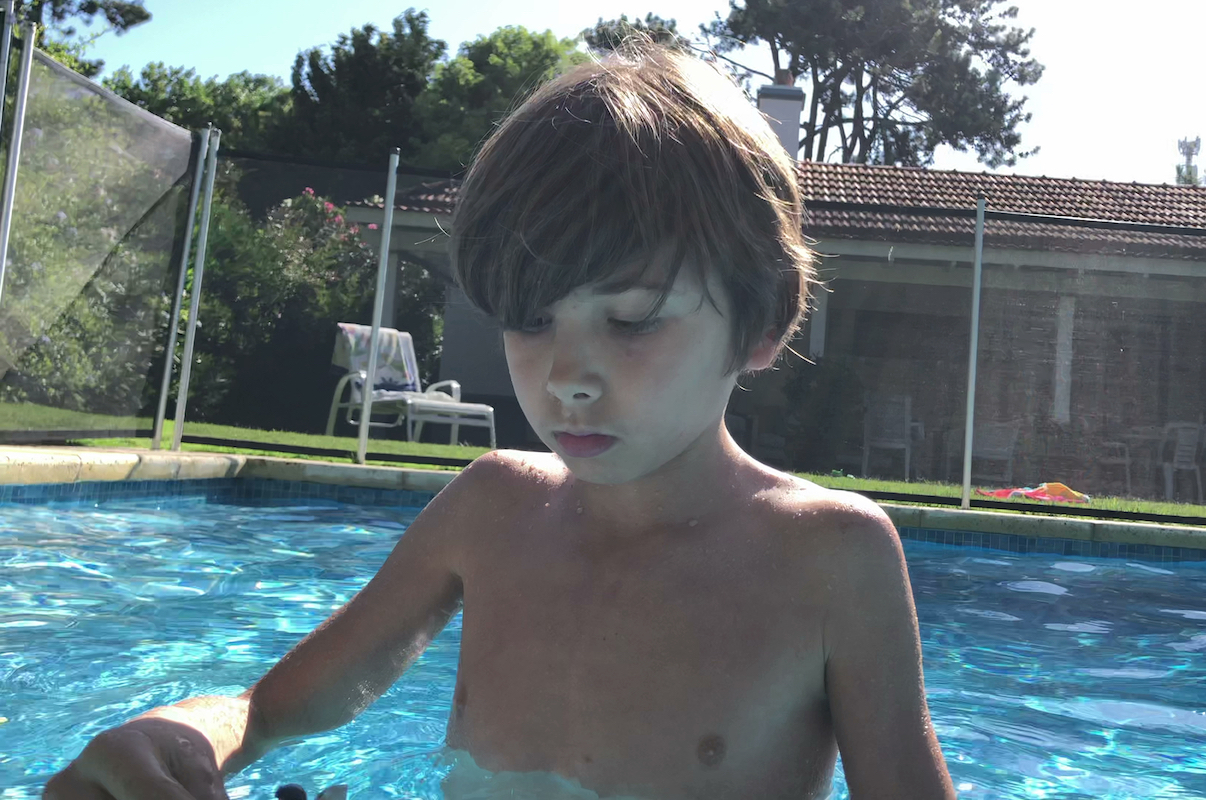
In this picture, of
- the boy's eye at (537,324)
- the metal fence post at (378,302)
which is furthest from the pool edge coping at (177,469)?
the boy's eye at (537,324)

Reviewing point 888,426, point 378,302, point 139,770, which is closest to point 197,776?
point 139,770

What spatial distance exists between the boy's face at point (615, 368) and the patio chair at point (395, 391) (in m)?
7.35

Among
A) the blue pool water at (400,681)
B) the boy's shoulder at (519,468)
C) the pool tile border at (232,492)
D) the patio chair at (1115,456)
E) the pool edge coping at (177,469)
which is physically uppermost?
the patio chair at (1115,456)

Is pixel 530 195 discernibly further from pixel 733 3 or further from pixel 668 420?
pixel 733 3

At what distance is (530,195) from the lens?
4.32 feet

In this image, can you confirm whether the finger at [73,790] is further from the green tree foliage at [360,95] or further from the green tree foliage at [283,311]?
the green tree foliage at [360,95]

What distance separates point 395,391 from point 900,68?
1162 inches

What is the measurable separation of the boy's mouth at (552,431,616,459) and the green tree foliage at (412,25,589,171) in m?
31.6

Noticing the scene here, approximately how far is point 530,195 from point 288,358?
835 centimetres

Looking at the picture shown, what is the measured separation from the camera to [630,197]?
1.27m

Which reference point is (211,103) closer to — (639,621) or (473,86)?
(473,86)

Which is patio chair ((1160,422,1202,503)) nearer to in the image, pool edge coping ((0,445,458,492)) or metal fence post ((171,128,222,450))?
pool edge coping ((0,445,458,492))

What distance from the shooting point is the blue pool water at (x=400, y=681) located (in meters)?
2.68

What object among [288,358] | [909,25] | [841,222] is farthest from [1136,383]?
[909,25]
